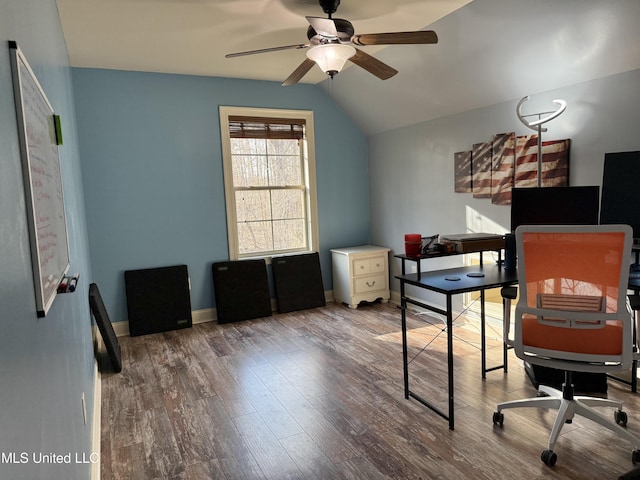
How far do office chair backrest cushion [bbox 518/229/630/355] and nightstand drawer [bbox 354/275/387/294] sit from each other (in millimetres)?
2984

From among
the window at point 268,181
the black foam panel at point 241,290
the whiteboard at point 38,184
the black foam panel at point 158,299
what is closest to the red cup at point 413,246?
the whiteboard at point 38,184

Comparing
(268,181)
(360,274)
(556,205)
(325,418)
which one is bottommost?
(325,418)

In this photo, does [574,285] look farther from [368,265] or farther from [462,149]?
[368,265]

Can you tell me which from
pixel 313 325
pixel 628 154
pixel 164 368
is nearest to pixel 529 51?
pixel 628 154

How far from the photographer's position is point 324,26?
96.9 inches

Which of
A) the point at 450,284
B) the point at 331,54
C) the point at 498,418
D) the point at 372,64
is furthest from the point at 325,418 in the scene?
the point at 372,64

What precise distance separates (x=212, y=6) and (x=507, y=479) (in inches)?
127

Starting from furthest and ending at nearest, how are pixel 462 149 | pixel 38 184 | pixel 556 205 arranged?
pixel 462 149
pixel 556 205
pixel 38 184

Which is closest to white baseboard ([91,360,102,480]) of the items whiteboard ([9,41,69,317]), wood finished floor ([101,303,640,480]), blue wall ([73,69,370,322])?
wood finished floor ([101,303,640,480])

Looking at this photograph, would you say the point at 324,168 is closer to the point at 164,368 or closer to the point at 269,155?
the point at 269,155

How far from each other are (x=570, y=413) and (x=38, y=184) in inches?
101

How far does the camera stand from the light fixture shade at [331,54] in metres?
2.69

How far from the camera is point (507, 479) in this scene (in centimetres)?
202

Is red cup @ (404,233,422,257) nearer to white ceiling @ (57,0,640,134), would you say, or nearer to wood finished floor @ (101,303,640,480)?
wood finished floor @ (101,303,640,480)
